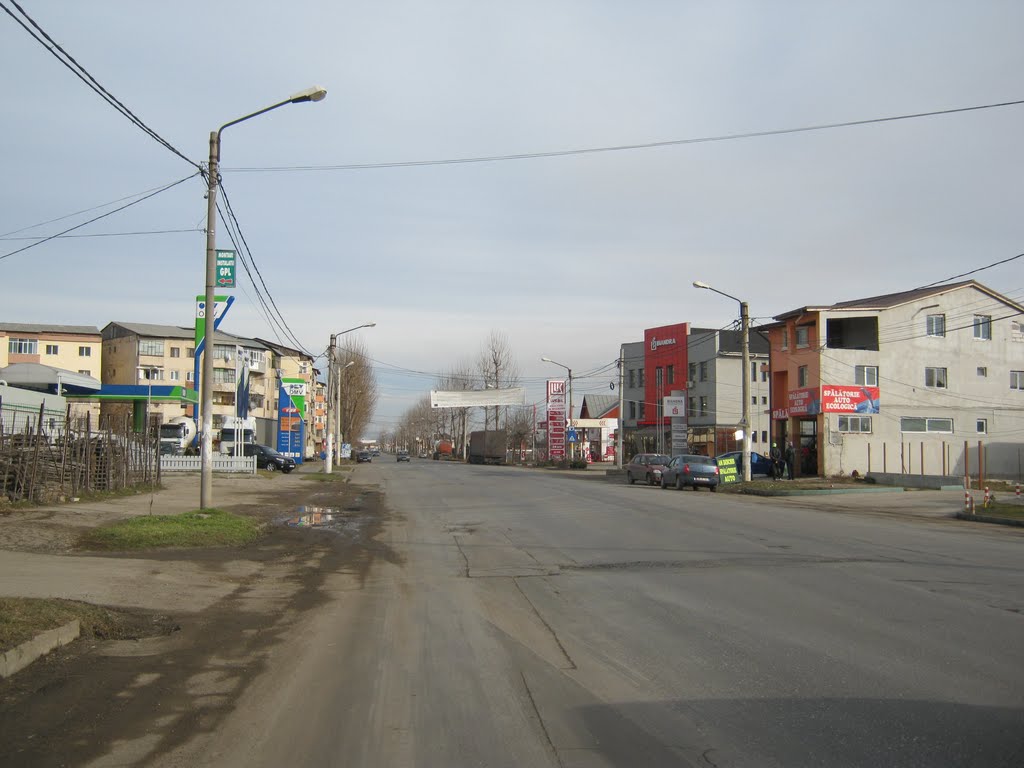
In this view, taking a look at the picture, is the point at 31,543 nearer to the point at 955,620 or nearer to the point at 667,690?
the point at 667,690

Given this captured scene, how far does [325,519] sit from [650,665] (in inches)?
587

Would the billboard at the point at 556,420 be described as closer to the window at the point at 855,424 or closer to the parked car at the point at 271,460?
the parked car at the point at 271,460

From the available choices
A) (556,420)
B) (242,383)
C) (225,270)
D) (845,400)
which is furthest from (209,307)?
(556,420)

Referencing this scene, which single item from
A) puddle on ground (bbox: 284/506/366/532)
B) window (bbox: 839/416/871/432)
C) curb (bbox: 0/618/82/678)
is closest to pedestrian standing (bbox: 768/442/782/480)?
window (bbox: 839/416/871/432)

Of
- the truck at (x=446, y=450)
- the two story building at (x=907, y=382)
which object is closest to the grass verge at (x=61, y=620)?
the two story building at (x=907, y=382)

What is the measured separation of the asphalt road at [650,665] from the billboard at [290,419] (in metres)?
41.7

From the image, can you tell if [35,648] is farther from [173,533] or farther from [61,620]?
[173,533]

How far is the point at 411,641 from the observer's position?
25.1 feet

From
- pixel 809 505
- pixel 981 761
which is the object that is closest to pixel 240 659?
pixel 981 761

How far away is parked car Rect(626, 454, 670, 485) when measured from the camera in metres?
38.2

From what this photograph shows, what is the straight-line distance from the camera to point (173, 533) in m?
14.1

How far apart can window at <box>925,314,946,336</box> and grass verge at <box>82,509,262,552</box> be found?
4193cm

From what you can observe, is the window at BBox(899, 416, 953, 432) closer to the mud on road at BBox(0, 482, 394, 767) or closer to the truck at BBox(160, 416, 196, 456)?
the truck at BBox(160, 416, 196, 456)

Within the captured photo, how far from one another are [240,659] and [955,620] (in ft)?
22.9
